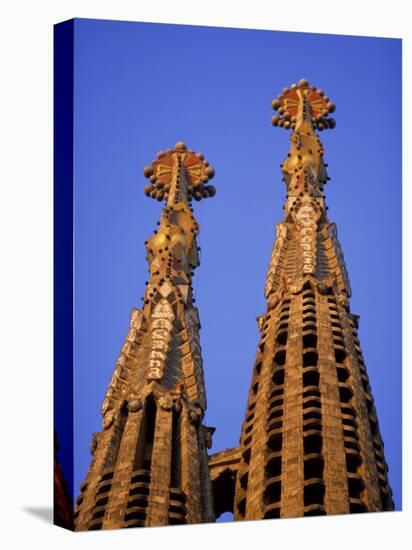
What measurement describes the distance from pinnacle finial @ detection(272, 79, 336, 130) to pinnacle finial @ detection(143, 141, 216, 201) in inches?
93.8

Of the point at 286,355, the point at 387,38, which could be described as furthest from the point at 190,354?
the point at 387,38

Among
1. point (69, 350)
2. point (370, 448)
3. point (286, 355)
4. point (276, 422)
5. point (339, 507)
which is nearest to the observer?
point (69, 350)

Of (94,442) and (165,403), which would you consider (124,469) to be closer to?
(165,403)

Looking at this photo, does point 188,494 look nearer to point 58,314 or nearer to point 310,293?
point 58,314

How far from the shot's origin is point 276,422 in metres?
63.8

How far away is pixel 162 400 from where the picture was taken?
63.7 meters

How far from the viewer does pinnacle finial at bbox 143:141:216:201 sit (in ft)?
177

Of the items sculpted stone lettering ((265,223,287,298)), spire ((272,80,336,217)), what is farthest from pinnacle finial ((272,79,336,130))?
sculpted stone lettering ((265,223,287,298))

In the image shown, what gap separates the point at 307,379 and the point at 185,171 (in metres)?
10.5

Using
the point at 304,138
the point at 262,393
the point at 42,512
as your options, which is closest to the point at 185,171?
the point at 304,138

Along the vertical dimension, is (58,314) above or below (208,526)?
above

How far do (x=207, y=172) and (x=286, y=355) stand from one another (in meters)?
12.8

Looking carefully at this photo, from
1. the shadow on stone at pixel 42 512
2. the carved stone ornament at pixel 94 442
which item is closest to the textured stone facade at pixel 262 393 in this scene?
the carved stone ornament at pixel 94 442

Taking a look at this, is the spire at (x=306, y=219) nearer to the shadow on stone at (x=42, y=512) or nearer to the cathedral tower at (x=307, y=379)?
the cathedral tower at (x=307, y=379)
